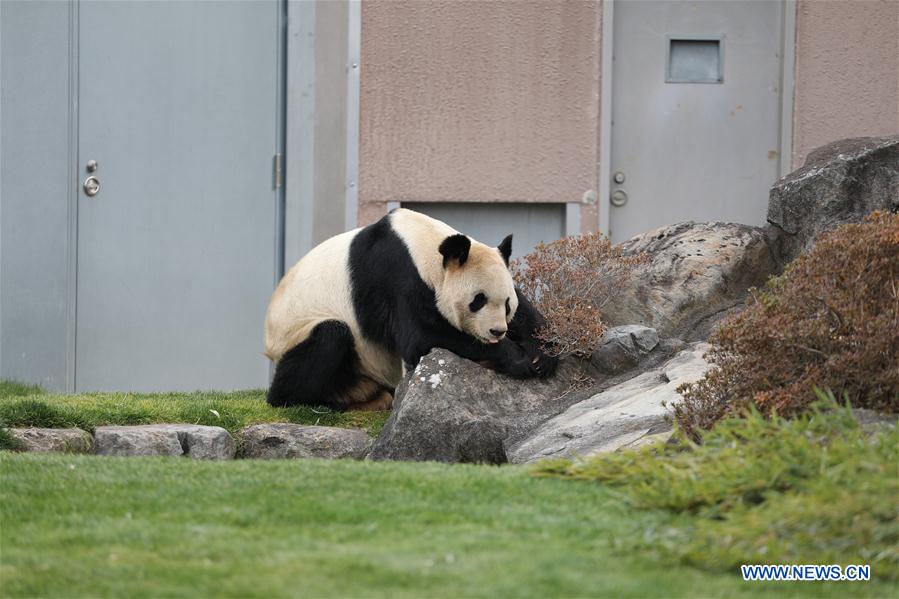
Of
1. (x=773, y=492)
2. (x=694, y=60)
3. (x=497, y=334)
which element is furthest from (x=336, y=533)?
(x=694, y=60)

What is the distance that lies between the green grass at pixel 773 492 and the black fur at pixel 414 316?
8.53 feet

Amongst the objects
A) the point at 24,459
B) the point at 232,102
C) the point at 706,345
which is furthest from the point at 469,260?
the point at 232,102

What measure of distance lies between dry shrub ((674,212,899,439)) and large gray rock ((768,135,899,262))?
217 centimetres

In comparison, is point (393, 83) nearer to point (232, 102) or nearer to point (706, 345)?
point (232, 102)

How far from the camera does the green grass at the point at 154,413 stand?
25.3 ft

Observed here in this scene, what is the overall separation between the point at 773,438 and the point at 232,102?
8090 millimetres

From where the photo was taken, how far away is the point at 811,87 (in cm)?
1157

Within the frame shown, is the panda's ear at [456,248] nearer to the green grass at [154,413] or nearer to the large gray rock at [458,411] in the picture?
the large gray rock at [458,411]

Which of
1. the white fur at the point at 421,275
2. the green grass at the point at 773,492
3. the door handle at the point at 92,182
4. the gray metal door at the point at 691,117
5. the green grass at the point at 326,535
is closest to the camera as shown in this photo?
the green grass at the point at 326,535

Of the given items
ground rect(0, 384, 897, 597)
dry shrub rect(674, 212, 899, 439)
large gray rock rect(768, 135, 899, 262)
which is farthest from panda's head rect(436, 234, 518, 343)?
large gray rock rect(768, 135, 899, 262)

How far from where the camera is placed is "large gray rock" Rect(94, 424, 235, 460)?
7516mm

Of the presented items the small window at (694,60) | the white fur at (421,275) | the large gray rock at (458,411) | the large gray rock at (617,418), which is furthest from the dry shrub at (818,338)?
the small window at (694,60)

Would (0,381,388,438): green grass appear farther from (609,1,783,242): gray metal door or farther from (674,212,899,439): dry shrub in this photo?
(609,1,783,242): gray metal door

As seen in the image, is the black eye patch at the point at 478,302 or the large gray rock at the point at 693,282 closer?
the black eye patch at the point at 478,302
